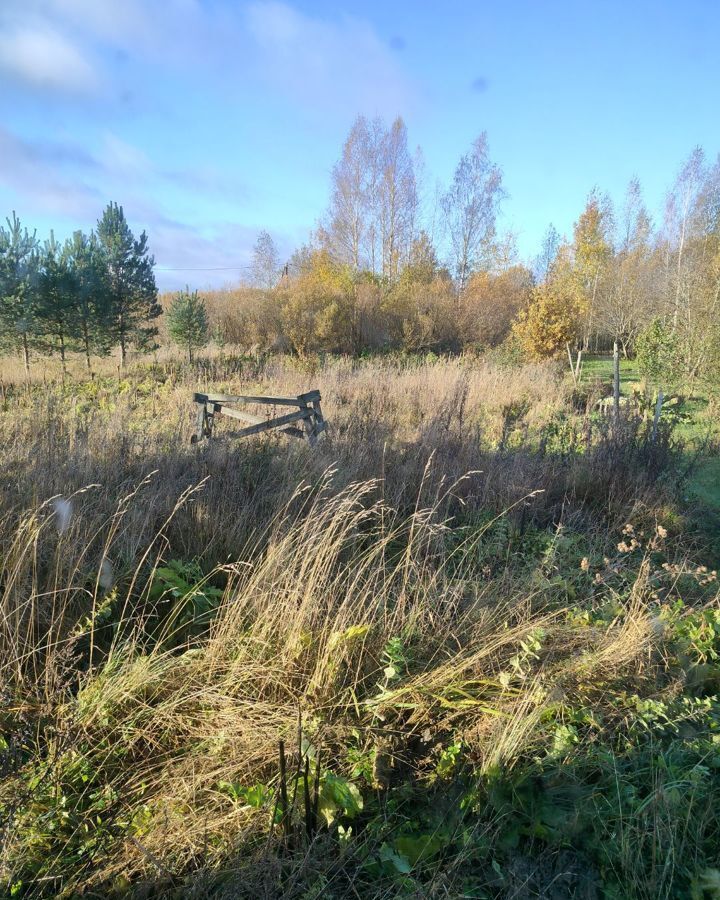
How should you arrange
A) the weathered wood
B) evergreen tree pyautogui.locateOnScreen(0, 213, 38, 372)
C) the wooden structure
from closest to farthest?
the wooden structure
the weathered wood
evergreen tree pyautogui.locateOnScreen(0, 213, 38, 372)

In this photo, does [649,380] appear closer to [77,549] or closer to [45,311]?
[77,549]

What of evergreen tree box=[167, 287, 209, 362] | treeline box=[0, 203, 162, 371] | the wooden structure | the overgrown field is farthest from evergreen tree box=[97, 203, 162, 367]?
the overgrown field

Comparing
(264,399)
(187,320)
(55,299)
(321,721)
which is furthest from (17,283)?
(321,721)

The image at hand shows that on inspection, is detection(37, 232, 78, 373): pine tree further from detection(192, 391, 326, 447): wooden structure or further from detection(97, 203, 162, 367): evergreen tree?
detection(192, 391, 326, 447): wooden structure

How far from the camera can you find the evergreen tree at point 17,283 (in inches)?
665

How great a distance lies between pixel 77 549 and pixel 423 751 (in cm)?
203

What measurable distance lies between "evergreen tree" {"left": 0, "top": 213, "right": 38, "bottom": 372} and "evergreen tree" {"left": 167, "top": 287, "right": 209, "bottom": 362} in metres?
4.51

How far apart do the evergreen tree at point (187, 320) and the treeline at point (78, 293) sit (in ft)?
7.54

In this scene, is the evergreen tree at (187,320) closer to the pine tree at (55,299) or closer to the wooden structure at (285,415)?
the pine tree at (55,299)

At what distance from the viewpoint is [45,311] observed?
18.1 meters

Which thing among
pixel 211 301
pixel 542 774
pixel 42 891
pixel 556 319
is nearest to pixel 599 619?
pixel 542 774

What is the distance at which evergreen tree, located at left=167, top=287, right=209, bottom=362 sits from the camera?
1864cm

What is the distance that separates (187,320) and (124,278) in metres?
3.68

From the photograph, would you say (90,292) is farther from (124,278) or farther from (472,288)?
(472,288)
